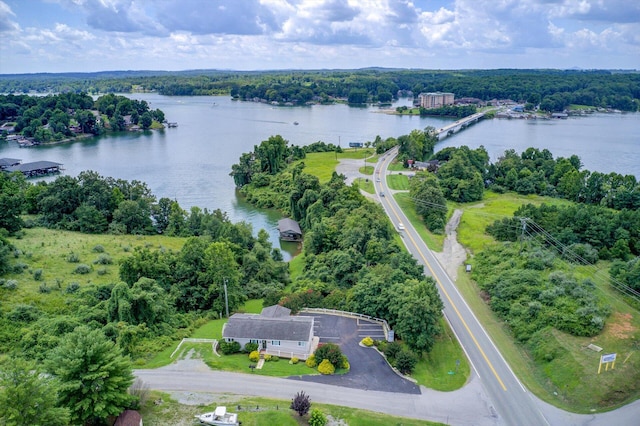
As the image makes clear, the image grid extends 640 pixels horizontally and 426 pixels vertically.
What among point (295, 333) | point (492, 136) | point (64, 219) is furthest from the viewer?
point (492, 136)

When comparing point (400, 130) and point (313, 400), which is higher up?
point (400, 130)

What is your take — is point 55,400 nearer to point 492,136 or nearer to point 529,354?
point 529,354

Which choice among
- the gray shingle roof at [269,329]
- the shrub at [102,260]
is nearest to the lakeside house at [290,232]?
the shrub at [102,260]

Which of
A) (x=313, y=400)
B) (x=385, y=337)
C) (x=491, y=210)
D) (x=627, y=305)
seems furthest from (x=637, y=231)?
(x=313, y=400)

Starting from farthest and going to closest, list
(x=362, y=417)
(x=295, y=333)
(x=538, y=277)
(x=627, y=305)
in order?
(x=538, y=277), (x=627, y=305), (x=295, y=333), (x=362, y=417)

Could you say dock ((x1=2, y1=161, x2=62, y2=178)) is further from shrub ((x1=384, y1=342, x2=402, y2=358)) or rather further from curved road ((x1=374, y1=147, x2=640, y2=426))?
shrub ((x1=384, y1=342, x2=402, y2=358))

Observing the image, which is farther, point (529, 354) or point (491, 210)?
point (491, 210)

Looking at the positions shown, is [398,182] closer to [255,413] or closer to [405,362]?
[405,362]
